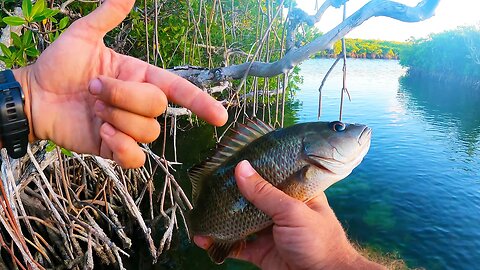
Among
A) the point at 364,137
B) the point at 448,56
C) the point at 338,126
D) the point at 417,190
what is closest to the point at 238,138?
the point at 338,126

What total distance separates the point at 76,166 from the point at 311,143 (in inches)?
198

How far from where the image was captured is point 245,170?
1903mm

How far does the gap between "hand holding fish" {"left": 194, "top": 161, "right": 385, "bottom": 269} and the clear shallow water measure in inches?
254

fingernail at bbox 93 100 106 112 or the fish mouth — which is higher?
fingernail at bbox 93 100 106 112

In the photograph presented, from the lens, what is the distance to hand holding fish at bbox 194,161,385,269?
186 centimetres

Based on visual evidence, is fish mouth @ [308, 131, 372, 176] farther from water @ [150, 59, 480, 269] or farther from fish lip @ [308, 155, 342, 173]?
water @ [150, 59, 480, 269]

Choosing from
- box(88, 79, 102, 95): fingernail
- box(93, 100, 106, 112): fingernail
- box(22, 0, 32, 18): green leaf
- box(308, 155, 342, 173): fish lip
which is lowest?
box(308, 155, 342, 173): fish lip

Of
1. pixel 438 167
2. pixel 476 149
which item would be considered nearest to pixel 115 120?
pixel 438 167

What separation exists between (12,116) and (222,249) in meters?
1.23

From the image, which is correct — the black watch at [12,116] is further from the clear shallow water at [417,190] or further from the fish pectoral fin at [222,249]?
the clear shallow water at [417,190]

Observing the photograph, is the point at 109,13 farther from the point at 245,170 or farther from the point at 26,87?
the point at 245,170

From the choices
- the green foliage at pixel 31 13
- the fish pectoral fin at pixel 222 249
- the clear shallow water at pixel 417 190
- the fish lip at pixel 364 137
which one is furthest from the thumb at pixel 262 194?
the clear shallow water at pixel 417 190

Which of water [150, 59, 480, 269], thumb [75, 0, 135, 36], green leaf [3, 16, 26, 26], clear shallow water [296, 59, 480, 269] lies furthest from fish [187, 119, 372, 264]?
clear shallow water [296, 59, 480, 269]

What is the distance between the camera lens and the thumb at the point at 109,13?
150 centimetres
